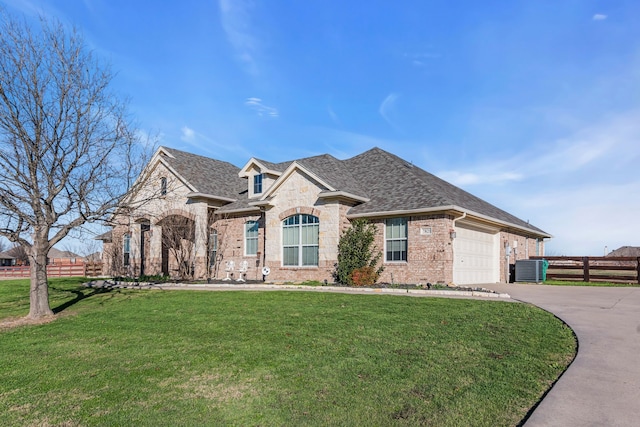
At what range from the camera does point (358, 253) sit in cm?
1855

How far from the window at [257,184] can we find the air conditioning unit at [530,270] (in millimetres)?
13827

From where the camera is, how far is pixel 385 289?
617 inches

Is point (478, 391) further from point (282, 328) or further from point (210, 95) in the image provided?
point (210, 95)

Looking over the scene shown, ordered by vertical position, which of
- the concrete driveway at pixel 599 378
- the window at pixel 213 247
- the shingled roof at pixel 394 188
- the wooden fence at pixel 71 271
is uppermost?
the shingled roof at pixel 394 188

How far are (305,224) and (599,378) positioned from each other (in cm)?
1560

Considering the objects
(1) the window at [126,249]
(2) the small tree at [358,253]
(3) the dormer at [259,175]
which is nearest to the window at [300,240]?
(2) the small tree at [358,253]

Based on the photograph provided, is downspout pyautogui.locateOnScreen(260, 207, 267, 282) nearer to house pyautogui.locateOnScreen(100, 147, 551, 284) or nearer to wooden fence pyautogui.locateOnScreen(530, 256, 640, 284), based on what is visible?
house pyautogui.locateOnScreen(100, 147, 551, 284)

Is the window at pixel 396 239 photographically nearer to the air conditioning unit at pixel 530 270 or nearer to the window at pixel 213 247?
the air conditioning unit at pixel 530 270

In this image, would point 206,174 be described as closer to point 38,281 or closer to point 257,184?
point 257,184

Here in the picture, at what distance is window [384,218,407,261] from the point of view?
60.6 ft

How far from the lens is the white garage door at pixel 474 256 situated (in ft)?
61.6

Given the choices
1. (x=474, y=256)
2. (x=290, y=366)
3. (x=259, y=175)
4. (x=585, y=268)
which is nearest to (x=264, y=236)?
(x=259, y=175)

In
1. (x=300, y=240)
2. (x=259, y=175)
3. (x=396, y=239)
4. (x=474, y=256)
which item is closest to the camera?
(x=396, y=239)

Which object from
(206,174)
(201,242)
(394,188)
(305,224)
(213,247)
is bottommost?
(213,247)
